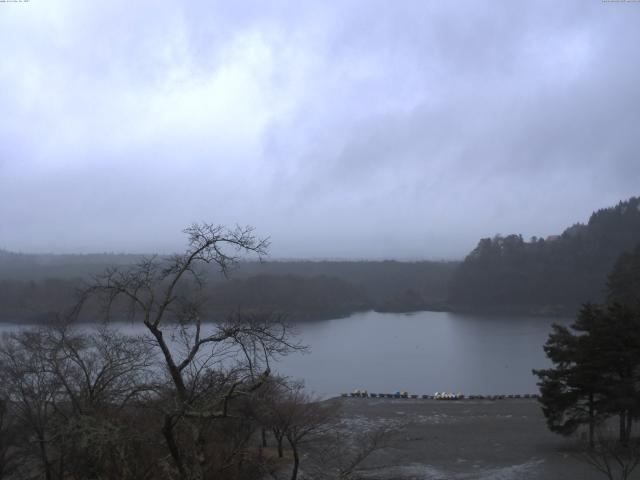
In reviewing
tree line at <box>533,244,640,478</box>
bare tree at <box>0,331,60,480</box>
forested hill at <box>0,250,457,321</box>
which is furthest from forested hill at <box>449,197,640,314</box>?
bare tree at <box>0,331,60,480</box>

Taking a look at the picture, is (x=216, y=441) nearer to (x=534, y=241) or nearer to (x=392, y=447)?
(x=392, y=447)

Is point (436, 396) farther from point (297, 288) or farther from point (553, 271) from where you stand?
point (553, 271)

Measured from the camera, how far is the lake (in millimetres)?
20766

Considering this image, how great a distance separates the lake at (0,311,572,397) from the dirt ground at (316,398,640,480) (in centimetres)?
301

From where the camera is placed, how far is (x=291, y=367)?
23219 mm

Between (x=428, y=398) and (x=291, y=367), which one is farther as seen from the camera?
(x=291, y=367)

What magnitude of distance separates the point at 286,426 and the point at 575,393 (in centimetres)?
476

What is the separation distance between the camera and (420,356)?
26750mm

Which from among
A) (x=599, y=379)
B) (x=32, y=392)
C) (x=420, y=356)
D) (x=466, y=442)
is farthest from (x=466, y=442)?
(x=420, y=356)

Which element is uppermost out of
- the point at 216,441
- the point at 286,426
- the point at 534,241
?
the point at 534,241

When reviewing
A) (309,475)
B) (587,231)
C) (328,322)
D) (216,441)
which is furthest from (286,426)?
(587,231)

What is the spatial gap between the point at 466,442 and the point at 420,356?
1506 cm

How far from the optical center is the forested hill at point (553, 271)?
46.1m

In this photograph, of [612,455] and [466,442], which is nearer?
[612,455]
